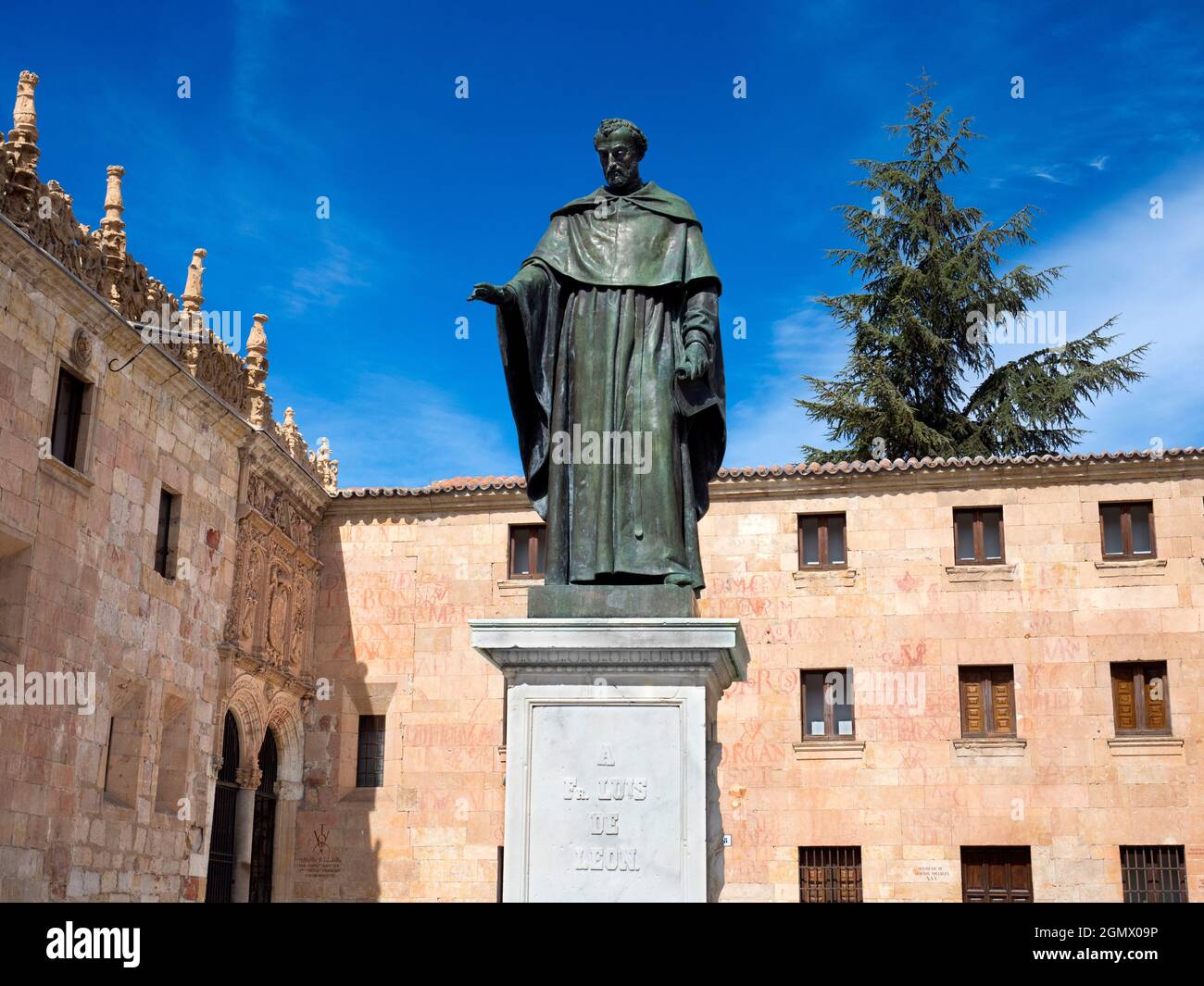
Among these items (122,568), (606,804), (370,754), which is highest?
(122,568)

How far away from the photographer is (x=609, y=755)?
5773 mm

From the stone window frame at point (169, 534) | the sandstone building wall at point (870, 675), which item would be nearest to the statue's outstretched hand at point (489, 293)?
the stone window frame at point (169, 534)

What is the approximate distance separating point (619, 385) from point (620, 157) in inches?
47.3

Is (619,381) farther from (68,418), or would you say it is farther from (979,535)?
(979,535)

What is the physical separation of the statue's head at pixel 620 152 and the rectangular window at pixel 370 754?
19241 millimetres

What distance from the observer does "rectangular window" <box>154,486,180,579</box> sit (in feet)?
66.0

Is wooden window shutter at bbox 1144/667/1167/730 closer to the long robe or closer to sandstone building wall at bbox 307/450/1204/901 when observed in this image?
sandstone building wall at bbox 307/450/1204/901

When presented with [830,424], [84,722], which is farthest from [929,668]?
[84,722]

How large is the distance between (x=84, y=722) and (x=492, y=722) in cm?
839

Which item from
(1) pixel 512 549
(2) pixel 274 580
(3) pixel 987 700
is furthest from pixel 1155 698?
(2) pixel 274 580

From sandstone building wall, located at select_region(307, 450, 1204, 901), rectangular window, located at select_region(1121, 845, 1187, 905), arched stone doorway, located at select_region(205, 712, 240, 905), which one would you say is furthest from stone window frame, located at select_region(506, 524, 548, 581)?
rectangular window, located at select_region(1121, 845, 1187, 905)

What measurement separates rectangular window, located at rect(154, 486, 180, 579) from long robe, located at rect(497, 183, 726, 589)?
577 inches

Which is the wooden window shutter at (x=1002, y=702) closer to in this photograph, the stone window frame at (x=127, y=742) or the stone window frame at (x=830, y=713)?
the stone window frame at (x=830, y=713)
